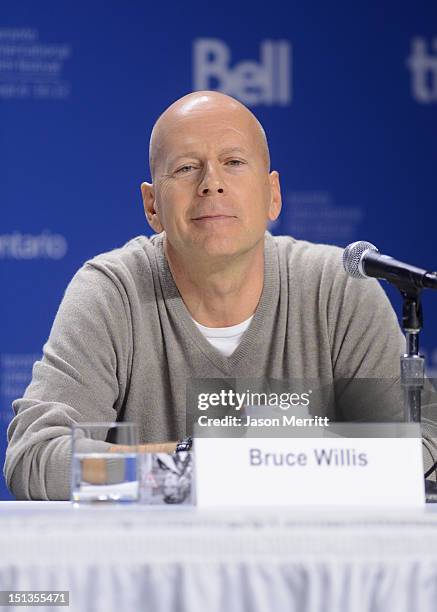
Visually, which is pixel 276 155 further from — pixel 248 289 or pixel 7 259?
pixel 248 289

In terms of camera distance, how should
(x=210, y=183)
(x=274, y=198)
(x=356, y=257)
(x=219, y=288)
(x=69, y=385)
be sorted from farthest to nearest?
(x=274, y=198), (x=219, y=288), (x=210, y=183), (x=69, y=385), (x=356, y=257)

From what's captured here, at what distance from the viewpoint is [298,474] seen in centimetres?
107

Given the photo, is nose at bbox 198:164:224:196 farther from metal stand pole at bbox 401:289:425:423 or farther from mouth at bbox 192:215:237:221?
metal stand pole at bbox 401:289:425:423

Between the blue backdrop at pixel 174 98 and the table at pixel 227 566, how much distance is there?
268cm

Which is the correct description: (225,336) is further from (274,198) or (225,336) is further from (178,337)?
(274,198)

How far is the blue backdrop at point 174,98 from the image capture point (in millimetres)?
3621

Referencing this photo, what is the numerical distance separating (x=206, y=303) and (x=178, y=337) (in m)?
0.10

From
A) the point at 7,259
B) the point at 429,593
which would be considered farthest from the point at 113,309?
the point at 7,259

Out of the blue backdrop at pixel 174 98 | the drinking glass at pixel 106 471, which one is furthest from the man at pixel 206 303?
the blue backdrop at pixel 174 98

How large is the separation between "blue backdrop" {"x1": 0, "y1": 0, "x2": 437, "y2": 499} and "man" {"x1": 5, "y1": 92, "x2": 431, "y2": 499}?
154 cm

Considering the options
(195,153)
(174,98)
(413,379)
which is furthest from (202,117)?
(174,98)

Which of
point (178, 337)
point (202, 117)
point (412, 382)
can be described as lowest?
A: point (412, 382)

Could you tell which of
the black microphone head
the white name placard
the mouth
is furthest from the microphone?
the mouth

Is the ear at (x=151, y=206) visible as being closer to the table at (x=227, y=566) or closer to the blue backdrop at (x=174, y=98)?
the table at (x=227, y=566)
